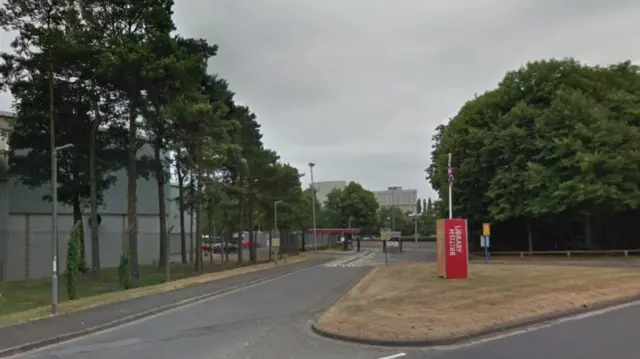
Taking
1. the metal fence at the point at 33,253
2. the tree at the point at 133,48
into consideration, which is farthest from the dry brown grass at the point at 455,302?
the metal fence at the point at 33,253

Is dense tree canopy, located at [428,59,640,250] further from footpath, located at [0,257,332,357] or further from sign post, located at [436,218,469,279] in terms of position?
footpath, located at [0,257,332,357]

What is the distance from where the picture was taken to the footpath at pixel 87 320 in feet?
44.9

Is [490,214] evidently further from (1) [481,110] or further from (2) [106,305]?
(2) [106,305]

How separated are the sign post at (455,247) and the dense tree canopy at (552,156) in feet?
61.5

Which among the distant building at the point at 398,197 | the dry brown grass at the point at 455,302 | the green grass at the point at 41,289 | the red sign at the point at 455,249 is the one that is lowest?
the green grass at the point at 41,289

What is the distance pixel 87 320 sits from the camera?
1692 cm

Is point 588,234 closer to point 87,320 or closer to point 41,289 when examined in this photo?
point 41,289

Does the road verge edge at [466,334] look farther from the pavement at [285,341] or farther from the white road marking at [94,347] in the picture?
the white road marking at [94,347]

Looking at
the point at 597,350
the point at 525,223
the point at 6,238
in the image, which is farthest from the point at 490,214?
the point at 597,350

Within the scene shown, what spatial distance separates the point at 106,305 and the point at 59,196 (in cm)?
2344

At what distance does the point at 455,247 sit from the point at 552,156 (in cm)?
2190

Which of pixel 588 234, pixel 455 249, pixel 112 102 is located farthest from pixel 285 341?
pixel 588 234

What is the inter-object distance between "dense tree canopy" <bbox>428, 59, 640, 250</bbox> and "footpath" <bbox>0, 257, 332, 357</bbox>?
91.9 ft

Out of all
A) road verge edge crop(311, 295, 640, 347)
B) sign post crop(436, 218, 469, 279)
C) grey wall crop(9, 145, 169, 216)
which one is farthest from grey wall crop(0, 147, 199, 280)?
road verge edge crop(311, 295, 640, 347)
